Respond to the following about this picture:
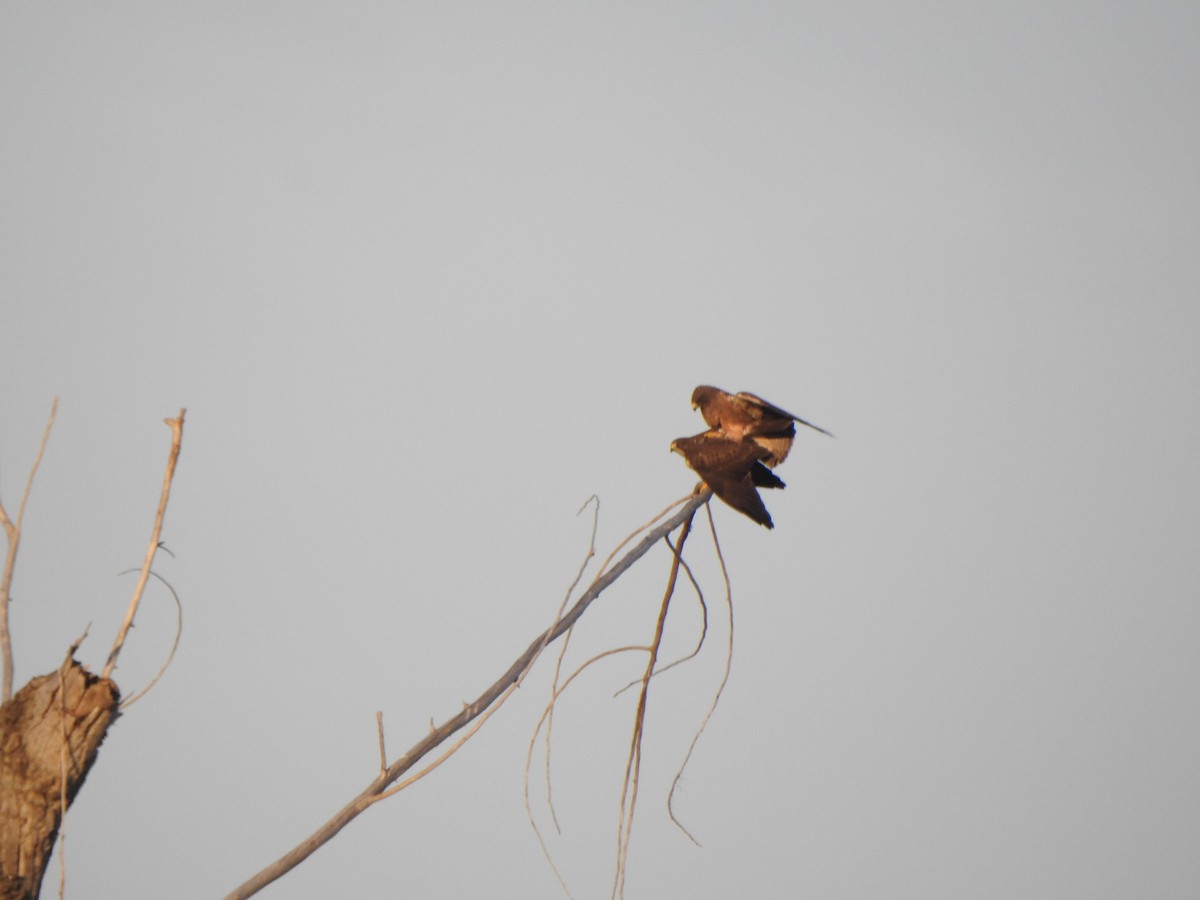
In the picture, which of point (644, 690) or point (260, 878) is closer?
point (260, 878)

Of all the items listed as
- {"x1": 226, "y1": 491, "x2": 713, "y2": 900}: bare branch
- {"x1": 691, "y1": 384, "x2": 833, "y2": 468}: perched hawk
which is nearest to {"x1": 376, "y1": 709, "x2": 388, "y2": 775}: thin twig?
{"x1": 226, "y1": 491, "x2": 713, "y2": 900}: bare branch

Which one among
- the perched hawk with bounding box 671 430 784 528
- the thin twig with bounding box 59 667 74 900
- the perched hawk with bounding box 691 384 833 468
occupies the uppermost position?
the perched hawk with bounding box 691 384 833 468

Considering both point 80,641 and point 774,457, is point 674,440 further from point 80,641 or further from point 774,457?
point 80,641

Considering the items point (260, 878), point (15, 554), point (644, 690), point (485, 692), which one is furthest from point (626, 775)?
point (15, 554)

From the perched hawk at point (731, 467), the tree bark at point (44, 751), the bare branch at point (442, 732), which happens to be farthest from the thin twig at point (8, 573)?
the perched hawk at point (731, 467)

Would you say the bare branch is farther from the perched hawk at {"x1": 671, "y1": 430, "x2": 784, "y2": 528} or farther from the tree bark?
the tree bark

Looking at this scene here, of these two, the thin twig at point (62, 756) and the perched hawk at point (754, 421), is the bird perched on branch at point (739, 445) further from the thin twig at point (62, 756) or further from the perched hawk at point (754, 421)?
the thin twig at point (62, 756)
